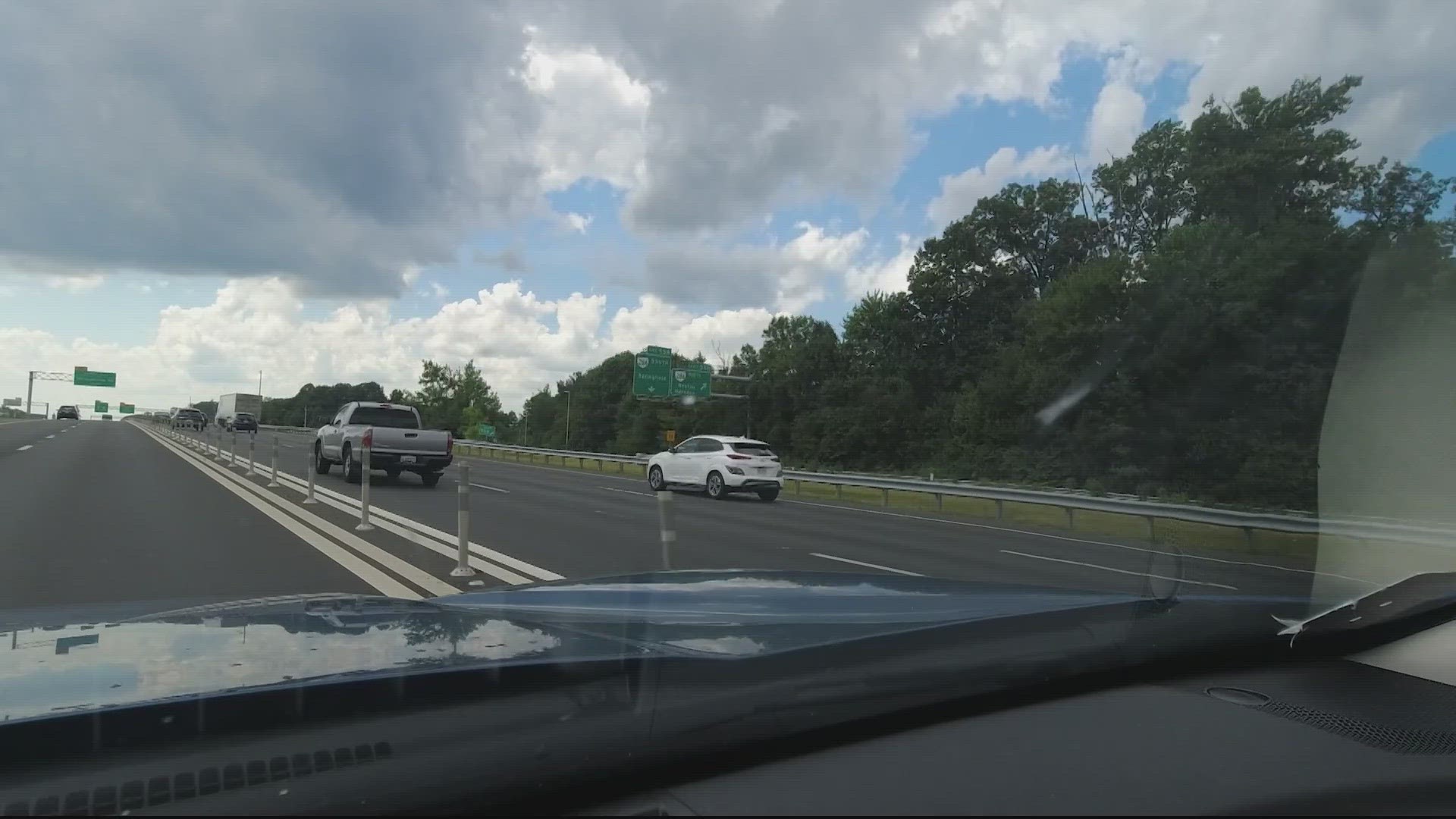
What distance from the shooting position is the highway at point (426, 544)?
8.95 m

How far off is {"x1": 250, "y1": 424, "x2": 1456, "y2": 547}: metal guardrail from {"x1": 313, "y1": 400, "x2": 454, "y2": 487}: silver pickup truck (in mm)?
11501

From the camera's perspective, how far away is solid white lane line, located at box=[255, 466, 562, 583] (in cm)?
995

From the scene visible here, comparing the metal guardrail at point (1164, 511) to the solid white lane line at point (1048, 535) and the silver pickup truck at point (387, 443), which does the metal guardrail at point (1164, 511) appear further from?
the silver pickup truck at point (387, 443)

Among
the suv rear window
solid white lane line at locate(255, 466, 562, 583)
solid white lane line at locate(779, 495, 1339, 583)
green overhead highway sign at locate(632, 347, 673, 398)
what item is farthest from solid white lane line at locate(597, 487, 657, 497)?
green overhead highway sign at locate(632, 347, 673, 398)

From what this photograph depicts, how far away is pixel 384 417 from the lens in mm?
24062

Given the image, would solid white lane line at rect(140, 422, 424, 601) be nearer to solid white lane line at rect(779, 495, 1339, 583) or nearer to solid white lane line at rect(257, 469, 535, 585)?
solid white lane line at rect(257, 469, 535, 585)

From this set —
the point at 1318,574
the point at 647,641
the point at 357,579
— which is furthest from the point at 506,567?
the point at 1318,574

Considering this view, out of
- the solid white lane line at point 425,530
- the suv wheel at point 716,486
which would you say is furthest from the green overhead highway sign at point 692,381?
the solid white lane line at point 425,530

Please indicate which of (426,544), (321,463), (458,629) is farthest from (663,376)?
(458,629)

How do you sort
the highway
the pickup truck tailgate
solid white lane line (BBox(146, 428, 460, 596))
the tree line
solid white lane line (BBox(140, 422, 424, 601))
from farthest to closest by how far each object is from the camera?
1. the tree line
2. the pickup truck tailgate
3. the highway
4. solid white lane line (BBox(146, 428, 460, 596))
5. solid white lane line (BBox(140, 422, 424, 601))

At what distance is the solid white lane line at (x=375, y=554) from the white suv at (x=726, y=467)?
33.2 ft

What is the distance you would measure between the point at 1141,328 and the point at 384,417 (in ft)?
98.4

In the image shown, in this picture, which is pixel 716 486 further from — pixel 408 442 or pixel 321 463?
pixel 321 463

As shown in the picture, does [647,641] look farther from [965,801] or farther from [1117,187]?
[1117,187]
